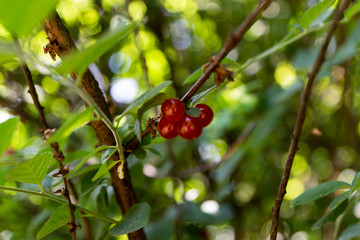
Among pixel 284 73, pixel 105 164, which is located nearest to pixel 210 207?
pixel 105 164

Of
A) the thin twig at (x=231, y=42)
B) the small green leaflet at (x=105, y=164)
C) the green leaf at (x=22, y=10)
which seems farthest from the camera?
the small green leaflet at (x=105, y=164)

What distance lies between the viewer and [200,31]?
2.09 metres

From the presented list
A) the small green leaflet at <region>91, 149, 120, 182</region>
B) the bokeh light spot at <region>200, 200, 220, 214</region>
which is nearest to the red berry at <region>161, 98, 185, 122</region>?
the small green leaflet at <region>91, 149, 120, 182</region>

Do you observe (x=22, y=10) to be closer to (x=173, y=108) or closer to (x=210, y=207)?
(x=173, y=108)

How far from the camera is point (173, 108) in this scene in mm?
662

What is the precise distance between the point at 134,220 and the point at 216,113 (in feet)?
3.69

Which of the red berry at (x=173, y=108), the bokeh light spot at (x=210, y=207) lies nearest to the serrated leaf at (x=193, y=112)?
the red berry at (x=173, y=108)

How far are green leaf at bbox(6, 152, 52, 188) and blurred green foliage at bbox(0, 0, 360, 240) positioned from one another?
0.49 metres

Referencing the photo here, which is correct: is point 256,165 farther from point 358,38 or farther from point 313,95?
point 358,38

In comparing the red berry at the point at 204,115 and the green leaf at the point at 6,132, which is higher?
the green leaf at the point at 6,132

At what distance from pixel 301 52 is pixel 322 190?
1.19 metres

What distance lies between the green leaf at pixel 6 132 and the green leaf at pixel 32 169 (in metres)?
0.04

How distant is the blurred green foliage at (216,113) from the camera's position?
4.45 ft

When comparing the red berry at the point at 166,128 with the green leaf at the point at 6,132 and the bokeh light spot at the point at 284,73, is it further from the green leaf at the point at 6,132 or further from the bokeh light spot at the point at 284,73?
the bokeh light spot at the point at 284,73
